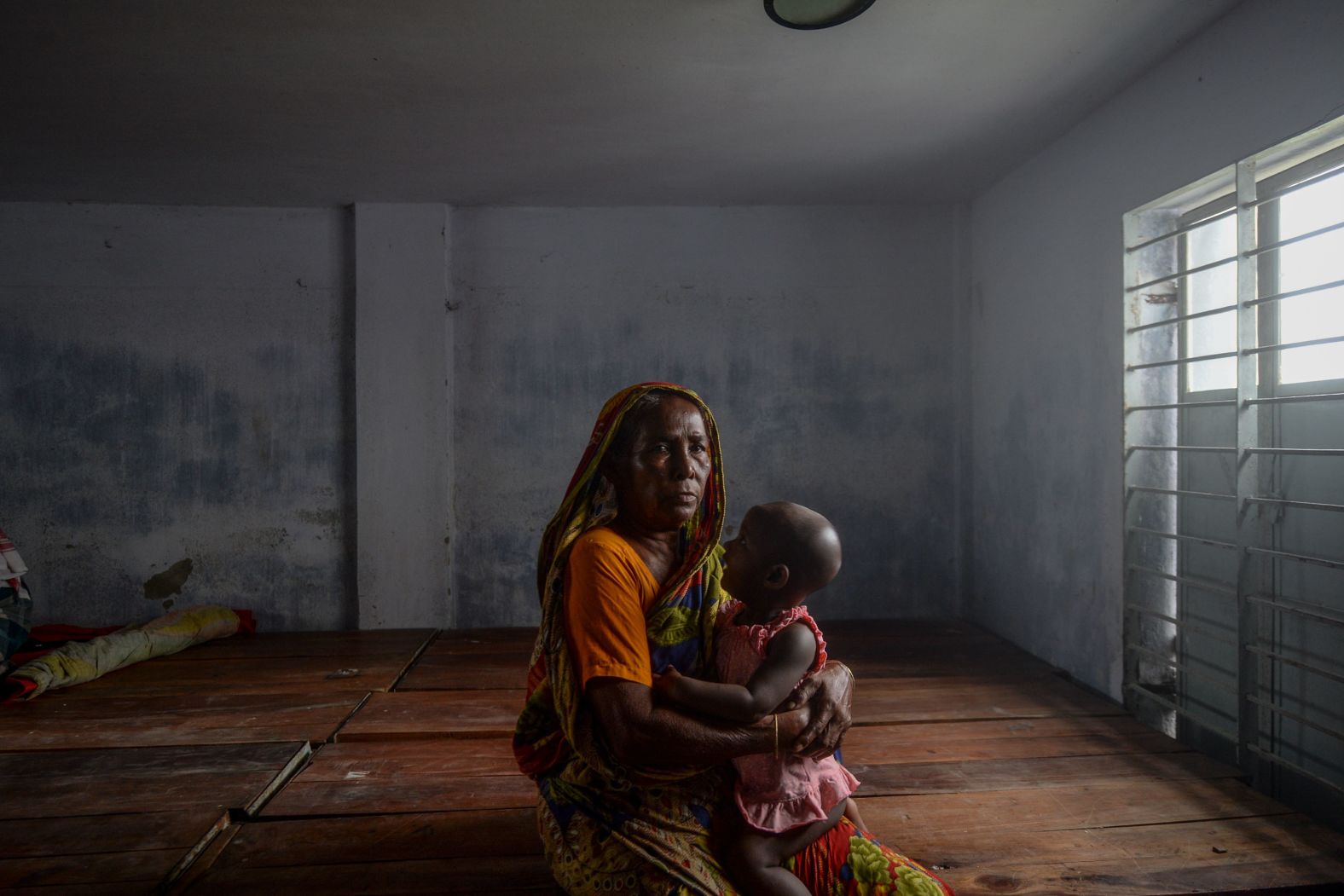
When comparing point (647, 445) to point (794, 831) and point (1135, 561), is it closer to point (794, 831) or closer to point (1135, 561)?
point (794, 831)

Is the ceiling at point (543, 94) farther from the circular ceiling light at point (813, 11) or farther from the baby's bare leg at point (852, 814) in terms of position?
the baby's bare leg at point (852, 814)

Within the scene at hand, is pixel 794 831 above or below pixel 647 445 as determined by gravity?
below

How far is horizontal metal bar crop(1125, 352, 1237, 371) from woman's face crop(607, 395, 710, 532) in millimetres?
2187

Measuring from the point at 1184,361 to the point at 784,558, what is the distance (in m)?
2.29

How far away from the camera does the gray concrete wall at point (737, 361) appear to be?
5277mm

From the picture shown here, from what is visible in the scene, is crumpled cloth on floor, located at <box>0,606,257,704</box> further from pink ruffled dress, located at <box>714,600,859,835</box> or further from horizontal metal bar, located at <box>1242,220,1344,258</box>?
horizontal metal bar, located at <box>1242,220,1344,258</box>

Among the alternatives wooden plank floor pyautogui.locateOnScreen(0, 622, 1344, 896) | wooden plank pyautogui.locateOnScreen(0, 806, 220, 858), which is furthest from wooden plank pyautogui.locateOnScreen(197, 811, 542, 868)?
wooden plank pyautogui.locateOnScreen(0, 806, 220, 858)

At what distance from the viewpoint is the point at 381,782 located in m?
2.76

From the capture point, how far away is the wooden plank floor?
2.18 meters

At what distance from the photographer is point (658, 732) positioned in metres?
1.52

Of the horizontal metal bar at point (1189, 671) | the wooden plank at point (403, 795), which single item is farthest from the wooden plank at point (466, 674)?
the horizontal metal bar at point (1189, 671)

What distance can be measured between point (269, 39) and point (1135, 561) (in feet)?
13.1

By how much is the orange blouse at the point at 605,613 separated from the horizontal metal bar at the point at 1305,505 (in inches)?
83.3

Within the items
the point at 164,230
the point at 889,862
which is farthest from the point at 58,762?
the point at 164,230
